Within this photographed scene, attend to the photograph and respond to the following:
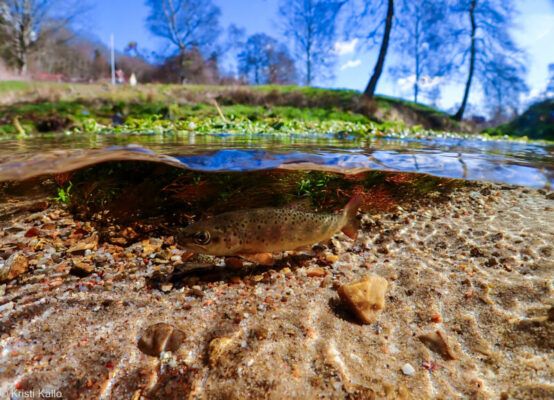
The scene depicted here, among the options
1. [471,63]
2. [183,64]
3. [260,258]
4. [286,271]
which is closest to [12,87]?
[183,64]

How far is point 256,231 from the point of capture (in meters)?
3.58

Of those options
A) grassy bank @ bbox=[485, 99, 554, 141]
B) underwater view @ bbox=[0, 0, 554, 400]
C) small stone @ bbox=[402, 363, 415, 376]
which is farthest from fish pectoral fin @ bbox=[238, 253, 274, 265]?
grassy bank @ bbox=[485, 99, 554, 141]

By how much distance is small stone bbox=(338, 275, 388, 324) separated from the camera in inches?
124

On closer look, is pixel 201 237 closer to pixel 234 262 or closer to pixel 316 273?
pixel 234 262

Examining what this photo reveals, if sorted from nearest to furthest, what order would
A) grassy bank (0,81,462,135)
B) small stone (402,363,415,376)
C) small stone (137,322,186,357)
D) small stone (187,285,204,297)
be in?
small stone (402,363,415,376) < small stone (137,322,186,357) < small stone (187,285,204,297) < grassy bank (0,81,462,135)

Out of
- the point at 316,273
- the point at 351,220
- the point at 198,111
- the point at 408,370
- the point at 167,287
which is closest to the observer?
the point at 408,370

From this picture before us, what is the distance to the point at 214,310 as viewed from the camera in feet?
10.7

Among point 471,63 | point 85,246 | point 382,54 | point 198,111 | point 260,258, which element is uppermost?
point 471,63

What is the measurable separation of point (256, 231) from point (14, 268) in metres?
3.16

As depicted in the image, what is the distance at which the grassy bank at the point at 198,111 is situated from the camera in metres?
13.6

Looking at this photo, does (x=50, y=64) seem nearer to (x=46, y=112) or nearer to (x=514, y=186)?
(x=46, y=112)

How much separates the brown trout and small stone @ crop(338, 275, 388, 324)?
0.84 m

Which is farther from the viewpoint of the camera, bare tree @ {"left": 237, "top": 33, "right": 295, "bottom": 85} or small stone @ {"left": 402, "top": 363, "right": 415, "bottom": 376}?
bare tree @ {"left": 237, "top": 33, "right": 295, "bottom": 85}

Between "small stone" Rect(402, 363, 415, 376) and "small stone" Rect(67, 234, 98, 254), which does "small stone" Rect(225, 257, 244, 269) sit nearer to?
"small stone" Rect(67, 234, 98, 254)
